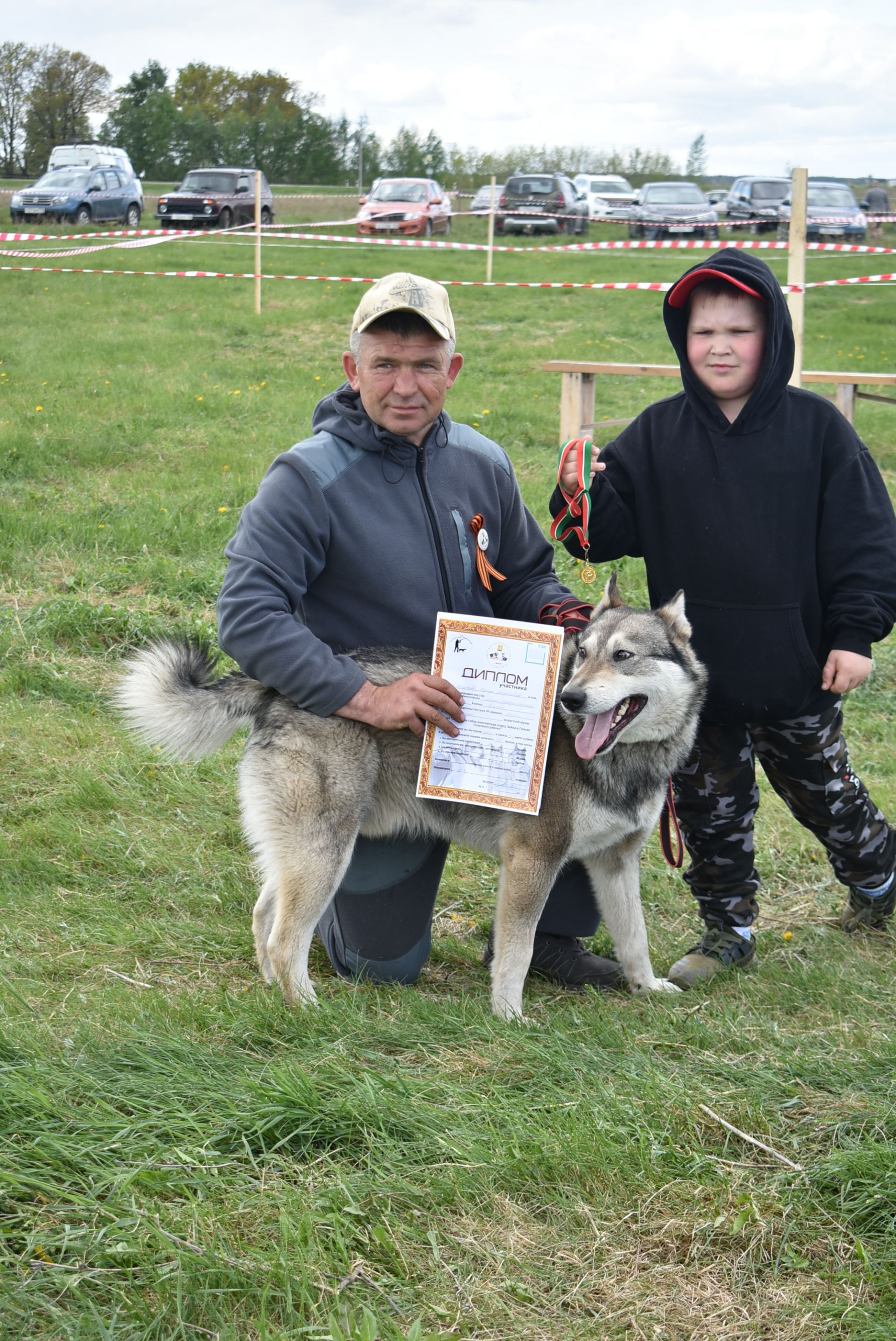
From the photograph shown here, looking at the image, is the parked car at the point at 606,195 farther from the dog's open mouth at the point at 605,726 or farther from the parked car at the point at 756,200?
the dog's open mouth at the point at 605,726

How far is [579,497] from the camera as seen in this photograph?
2.95 metres

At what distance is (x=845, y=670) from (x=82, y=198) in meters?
22.6

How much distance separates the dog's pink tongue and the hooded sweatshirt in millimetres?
407

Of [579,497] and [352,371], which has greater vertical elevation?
[352,371]

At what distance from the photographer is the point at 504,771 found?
2.81m

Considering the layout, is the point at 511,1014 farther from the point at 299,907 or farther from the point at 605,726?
the point at 605,726

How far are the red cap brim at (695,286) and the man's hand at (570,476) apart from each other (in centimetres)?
50

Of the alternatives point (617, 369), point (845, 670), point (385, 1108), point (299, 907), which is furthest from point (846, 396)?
point (385, 1108)

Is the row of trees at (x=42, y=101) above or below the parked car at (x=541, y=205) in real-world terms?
above

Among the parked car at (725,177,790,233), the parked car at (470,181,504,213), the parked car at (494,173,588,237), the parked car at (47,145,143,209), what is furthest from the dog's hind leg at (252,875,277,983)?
the parked car at (470,181,504,213)

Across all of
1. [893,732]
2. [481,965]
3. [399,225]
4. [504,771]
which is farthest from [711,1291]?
[399,225]

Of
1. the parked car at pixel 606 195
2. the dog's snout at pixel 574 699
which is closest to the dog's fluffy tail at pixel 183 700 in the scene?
the dog's snout at pixel 574 699

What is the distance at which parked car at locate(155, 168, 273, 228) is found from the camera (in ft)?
73.3

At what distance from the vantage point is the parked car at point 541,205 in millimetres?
25109
